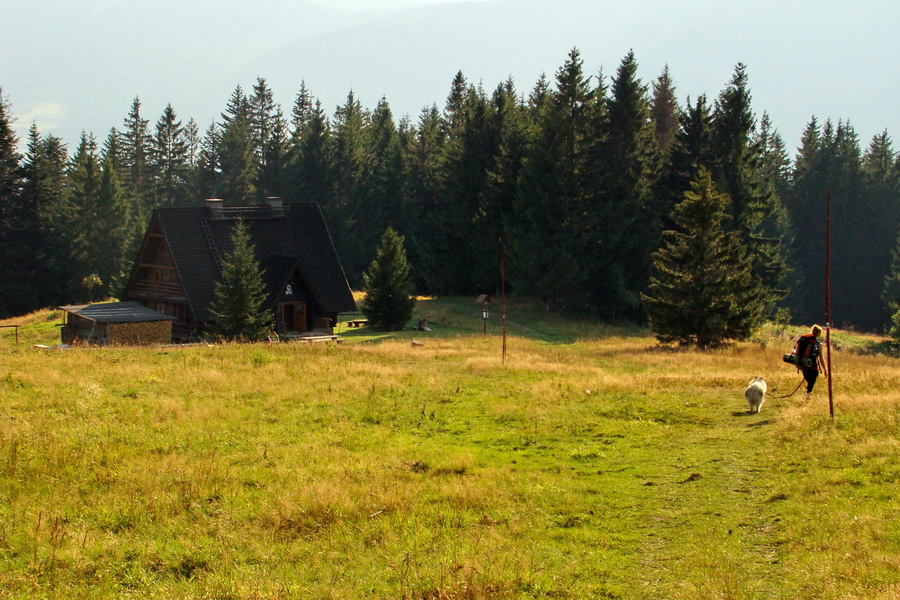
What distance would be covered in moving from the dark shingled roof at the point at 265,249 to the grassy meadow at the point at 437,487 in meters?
22.3

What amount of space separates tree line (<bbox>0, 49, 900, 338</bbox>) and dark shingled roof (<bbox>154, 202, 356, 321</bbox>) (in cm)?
1504

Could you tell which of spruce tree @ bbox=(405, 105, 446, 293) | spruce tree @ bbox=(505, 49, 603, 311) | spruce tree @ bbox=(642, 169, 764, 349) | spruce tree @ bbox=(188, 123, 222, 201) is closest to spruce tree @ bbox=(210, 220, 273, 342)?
spruce tree @ bbox=(642, 169, 764, 349)

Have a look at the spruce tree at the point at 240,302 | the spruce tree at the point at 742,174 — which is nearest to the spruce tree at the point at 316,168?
the spruce tree at the point at 742,174

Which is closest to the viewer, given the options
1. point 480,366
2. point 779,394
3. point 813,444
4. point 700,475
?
point 700,475

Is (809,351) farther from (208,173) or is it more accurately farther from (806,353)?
(208,173)

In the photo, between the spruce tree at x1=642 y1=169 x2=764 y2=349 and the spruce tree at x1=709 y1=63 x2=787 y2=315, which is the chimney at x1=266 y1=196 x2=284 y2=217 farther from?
the spruce tree at x1=709 y1=63 x2=787 y2=315

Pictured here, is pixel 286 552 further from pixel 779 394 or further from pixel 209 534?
pixel 779 394

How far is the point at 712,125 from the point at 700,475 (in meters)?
50.6

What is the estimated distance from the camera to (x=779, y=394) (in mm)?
20141

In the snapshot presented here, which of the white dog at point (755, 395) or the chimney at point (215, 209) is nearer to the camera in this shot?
the white dog at point (755, 395)

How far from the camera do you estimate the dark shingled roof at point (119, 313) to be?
39.2 m

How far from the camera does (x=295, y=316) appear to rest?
4638cm

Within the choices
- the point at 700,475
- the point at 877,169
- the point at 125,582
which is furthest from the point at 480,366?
the point at 877,169

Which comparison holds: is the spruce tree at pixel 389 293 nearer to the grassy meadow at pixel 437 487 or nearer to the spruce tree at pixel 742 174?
the spruce tree at pixel 742 174
